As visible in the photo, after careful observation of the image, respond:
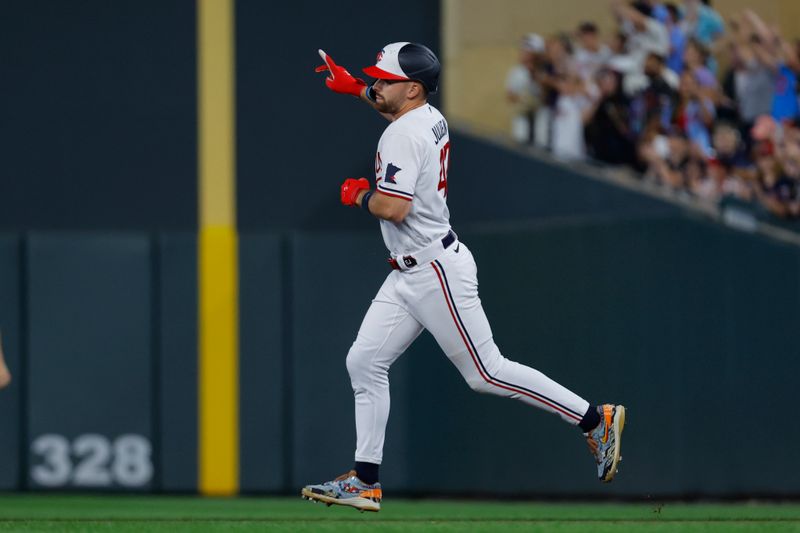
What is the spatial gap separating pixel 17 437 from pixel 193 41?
10.8 ft

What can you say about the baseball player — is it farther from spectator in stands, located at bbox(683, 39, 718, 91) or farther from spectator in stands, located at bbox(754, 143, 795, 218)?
spectator in stands, located at bbox(683, 39, 718, 91)

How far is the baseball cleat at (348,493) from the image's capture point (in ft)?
20.8

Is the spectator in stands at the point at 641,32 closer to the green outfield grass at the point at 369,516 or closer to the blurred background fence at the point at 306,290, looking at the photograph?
the blurred background fence at the point at 306,290

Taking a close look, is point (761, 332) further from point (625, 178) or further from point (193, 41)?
point (193, 41)

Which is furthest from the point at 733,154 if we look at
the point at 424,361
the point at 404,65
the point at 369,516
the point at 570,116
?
the point at 404,65

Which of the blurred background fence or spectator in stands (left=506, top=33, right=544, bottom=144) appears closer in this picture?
the blurred background fence

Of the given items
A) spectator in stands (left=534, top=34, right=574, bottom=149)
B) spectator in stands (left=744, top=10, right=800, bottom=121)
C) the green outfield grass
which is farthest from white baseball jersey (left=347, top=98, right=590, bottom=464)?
spectator in stands (left=744, top=10, right=800, bottom=121)

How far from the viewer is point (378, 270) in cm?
1062

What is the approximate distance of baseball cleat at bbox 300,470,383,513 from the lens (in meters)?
6.35

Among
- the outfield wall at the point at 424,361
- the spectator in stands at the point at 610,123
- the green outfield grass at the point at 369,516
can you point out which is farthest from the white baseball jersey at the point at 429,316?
the spectator in stands at the point at 610,123

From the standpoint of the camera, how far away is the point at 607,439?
651cm

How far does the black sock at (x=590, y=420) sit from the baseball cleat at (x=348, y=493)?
37.3 inches

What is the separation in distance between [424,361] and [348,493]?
4140 millimetres

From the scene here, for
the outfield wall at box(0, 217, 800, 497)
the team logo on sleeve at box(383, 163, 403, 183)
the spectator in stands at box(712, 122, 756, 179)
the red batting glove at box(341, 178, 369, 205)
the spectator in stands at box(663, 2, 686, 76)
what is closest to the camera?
the team logo on sleeve at box(383, 163, 403, 183)
